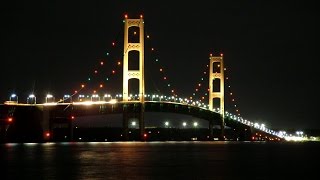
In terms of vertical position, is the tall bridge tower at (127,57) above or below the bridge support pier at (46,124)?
above

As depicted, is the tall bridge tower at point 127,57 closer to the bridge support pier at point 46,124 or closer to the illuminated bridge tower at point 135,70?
the illuminated bridge tower at point 135,70

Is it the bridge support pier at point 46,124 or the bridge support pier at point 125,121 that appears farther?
the bridge support pier at point 125,121

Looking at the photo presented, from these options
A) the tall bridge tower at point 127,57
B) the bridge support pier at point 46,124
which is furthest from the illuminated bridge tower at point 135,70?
the bridge support pier at point 46,124

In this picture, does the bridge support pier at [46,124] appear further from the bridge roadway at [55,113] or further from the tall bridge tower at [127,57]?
the tall bridge tower at [127,57]

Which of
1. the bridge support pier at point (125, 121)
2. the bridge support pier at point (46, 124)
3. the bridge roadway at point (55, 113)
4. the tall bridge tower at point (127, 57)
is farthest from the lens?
the bridge support pier at point (125, 121)

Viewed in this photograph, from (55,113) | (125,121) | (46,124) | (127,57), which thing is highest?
(127,57)

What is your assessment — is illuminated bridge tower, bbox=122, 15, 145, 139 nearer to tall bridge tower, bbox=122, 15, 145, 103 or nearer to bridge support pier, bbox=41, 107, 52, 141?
tall bridge tower, bbox=122, 15, 145, 103

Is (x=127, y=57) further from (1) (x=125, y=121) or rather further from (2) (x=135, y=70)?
(1) (x=125, y=121)

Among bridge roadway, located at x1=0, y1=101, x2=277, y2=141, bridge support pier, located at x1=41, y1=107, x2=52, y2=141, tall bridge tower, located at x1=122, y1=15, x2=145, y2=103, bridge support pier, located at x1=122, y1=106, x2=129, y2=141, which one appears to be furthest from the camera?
bridge support pier, located at x1=122, y1=106, x2=129, y2=141

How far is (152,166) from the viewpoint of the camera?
37.0m

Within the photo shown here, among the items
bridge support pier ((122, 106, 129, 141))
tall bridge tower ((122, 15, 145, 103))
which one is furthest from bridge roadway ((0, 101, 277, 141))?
tall bridge tower ((122, 15, 145, 103))

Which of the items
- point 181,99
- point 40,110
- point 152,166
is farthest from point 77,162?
point 181,99

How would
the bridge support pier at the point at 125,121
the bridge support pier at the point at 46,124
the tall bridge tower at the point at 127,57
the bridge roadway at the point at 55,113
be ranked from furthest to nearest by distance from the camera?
the bridge support pier at the point at 125,121, the tall bridge tower at the point at 127,57, the bridge support pier at the point at 46,124, the bridge roadway at the point at 55,113

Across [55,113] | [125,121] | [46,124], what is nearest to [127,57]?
[125,121]
